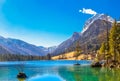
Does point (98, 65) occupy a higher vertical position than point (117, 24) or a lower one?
lower

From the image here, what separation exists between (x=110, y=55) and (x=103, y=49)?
20.5 m

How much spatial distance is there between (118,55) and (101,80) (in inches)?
2105

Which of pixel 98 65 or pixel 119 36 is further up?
pixel 119 36

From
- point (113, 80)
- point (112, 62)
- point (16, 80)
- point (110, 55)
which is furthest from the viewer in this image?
point (110, 55)

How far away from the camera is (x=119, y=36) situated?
106 m

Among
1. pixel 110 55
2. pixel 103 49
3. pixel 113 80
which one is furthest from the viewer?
pixel 103 49

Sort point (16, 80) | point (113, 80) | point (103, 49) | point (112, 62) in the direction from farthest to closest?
point (103, 49), point (112, 62), point (16, 80), point (113, 80)

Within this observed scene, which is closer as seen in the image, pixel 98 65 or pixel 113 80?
pixel 113 80

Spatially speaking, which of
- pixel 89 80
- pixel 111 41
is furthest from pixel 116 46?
pixel 89 80

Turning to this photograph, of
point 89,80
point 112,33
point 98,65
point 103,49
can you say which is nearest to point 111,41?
point 112,33

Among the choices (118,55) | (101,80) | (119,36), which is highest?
(119,36)

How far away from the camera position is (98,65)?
11581cm

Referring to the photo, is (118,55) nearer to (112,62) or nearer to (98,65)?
(112,62)

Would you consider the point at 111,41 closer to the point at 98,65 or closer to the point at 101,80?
the point at 98,65
